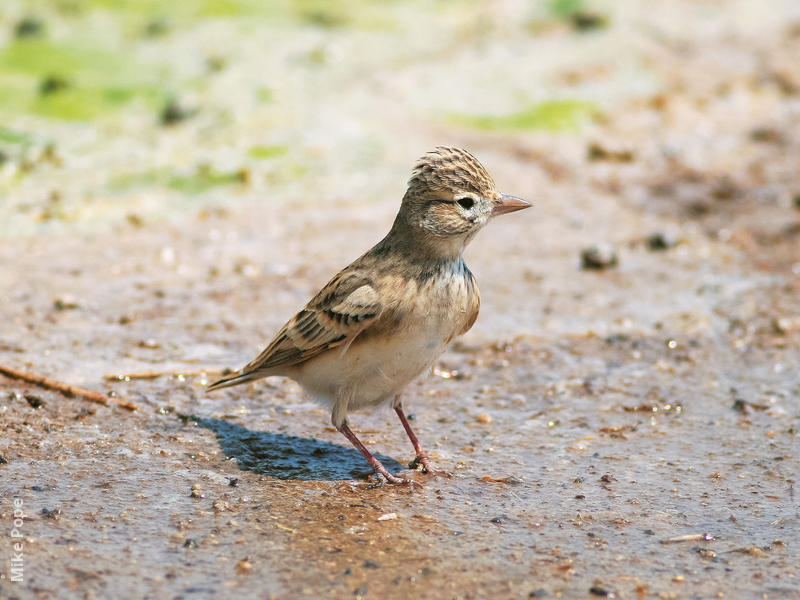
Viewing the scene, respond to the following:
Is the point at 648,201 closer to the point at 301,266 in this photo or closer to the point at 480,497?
the point at 301,266

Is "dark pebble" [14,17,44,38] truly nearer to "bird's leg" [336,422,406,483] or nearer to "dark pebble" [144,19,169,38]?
"dark pebble" [144,19,169,38]

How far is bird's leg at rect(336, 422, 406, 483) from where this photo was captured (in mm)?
4758

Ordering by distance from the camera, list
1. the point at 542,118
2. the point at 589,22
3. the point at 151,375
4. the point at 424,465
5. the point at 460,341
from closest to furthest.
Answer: the point at 424,465, the point at 151,375, the point at 460,341, the point at 542,118, the point at 589,22

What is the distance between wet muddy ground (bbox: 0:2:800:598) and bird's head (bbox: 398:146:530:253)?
1023 mm

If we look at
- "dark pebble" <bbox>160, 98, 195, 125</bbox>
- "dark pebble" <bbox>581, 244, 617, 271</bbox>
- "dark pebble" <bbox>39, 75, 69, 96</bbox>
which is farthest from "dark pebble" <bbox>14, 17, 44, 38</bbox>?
"dark pebble" <bbox>581, 244, 617, 271</bbox>

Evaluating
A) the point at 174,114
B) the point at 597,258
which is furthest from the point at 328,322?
the point at 174,114

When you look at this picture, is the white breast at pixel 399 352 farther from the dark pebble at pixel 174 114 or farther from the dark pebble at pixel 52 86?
the dark pebble at pixel 52 86

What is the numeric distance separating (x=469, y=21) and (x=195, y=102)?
4.29m

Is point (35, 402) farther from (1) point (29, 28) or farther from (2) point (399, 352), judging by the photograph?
(1) point (29, 28)

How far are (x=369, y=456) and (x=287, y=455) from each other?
1.50 feet

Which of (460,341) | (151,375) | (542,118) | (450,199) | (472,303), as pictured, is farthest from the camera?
(542,118)

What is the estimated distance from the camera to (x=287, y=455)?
198 inches

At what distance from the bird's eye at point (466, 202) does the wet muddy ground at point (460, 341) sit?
1148 mm

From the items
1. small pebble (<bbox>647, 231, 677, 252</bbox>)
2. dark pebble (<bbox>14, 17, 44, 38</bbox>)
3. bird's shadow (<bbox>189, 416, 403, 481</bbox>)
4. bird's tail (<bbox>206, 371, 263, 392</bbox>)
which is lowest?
bird's shadow (<bbox>189, 416, 403, 481</bbox>)
